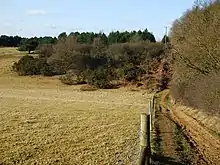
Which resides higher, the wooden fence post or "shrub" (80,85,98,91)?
the wooden fence post

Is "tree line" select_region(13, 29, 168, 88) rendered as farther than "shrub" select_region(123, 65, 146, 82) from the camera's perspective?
Yes

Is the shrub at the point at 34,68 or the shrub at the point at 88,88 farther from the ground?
the shrub at the point at 34,68

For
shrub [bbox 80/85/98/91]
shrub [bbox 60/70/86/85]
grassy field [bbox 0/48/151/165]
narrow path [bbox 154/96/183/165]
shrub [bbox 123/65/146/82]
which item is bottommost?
shrub [bbox 80/85/98/91]

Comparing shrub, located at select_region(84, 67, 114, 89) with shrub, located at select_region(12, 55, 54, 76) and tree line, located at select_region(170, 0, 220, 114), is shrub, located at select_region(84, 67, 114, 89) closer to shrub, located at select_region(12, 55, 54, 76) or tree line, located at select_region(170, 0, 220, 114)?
shrub, located at select_region(12, 55, 54, 76)

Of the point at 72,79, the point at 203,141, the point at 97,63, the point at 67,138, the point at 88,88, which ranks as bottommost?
the point at 88,88

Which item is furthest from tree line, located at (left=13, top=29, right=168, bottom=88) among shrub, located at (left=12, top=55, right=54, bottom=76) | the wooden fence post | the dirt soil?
the wooden fence post

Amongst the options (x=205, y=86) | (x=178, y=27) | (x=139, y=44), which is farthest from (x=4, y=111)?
(x=139, y=44)

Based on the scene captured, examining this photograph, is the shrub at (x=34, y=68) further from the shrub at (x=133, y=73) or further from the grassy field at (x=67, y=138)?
the grassy field at (x=67, y=138)

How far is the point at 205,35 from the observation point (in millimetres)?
31328

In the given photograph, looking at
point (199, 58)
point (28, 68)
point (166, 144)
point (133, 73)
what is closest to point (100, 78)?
point (133, 73)

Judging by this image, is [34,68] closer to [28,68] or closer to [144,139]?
[28,68]

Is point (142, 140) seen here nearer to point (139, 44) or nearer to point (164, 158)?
point (164, 158)

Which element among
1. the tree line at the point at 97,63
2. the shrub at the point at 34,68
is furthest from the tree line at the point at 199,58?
the shrub at the point at 34,68

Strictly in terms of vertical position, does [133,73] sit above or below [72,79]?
above
